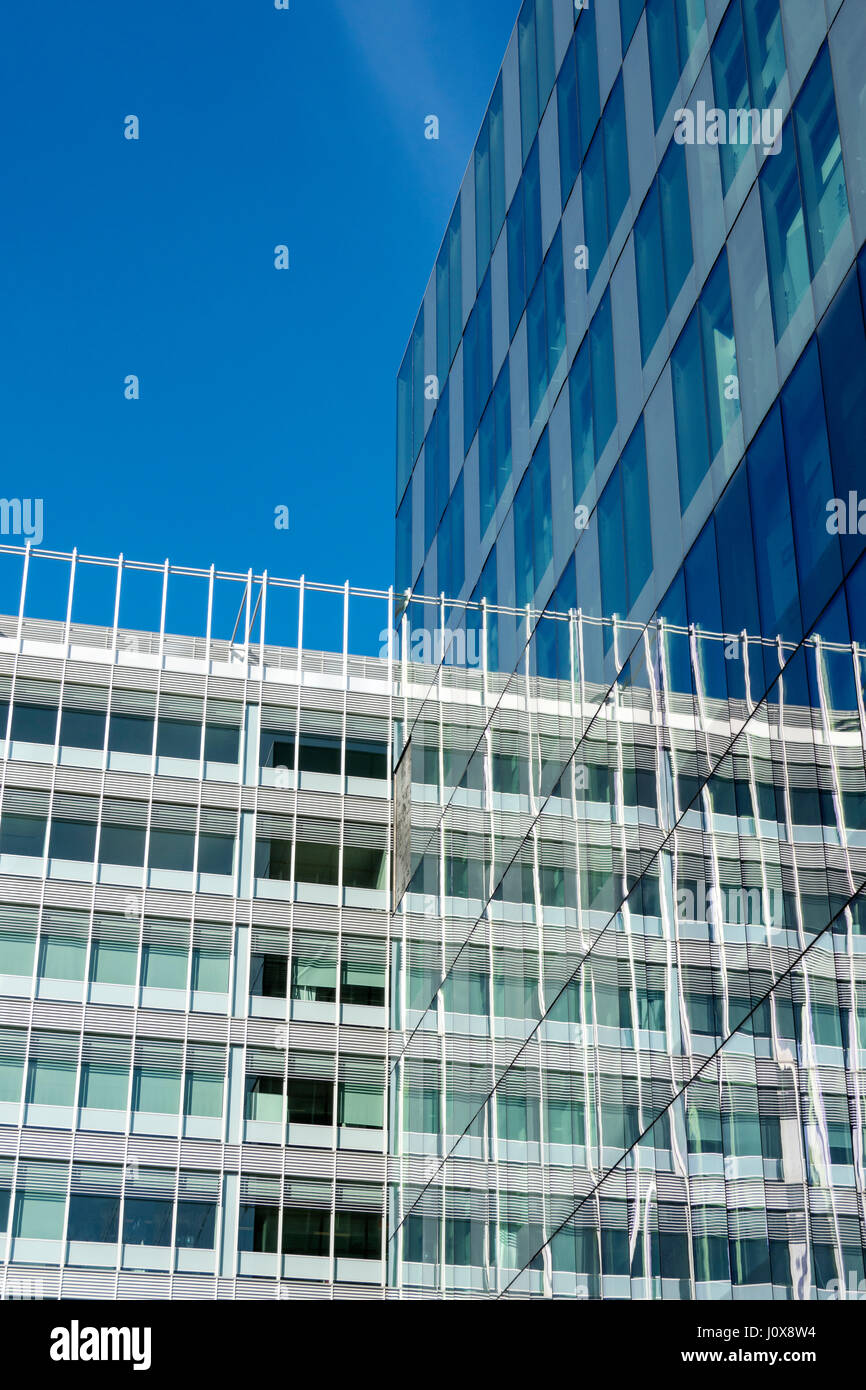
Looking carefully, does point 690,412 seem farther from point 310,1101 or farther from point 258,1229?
point 258,1229

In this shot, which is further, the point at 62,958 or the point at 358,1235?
the point at 62,958

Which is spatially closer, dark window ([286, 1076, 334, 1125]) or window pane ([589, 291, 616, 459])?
window pane ([589, 291, 616, 459])

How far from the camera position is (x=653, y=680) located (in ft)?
75.9

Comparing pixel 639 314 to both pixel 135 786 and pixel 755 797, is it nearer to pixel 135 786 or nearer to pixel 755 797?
pixel 755 797

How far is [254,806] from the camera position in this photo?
46.8m

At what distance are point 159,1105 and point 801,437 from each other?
2976cm

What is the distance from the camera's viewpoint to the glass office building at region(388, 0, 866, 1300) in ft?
59.9

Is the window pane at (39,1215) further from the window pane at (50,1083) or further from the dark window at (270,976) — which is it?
the dark window at (270,976)

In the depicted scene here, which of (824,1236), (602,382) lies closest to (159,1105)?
(602,382)

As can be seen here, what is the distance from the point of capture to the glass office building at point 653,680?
18.3 meters

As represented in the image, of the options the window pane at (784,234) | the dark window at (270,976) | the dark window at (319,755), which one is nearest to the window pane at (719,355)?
the window pane at (784,234)

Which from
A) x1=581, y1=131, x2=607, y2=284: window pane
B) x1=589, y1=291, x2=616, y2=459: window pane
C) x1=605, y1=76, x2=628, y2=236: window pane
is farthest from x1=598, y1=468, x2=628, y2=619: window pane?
x1=605, y1=76, x2=628, y2=236: window pane

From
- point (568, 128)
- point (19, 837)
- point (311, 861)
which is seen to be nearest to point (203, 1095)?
point (311, 861)

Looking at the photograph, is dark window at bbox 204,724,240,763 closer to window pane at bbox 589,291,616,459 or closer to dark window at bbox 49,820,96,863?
dark window at bbox 49,820,96,863
